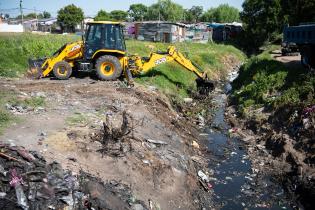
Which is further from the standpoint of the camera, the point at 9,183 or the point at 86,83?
the point at 86,83

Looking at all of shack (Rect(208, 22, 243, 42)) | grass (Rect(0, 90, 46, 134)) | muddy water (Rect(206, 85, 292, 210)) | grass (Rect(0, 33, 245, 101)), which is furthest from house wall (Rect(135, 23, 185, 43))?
grass (Rect(0, 90, 46, 134))

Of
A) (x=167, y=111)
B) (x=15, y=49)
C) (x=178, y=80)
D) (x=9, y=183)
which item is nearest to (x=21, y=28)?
(x=15, y=49)

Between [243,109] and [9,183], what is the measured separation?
11.5m

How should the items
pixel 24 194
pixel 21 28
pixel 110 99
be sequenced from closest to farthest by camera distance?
pixel 24 194 → pixel 110 99 → pixel 21 28

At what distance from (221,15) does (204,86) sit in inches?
3510

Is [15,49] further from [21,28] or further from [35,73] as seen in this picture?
[21,28]

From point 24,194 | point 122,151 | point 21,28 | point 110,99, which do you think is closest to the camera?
point 24,194

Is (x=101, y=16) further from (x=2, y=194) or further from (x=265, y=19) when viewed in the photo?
(x=2, y=194)

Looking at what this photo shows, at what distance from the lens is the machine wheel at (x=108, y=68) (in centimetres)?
1550

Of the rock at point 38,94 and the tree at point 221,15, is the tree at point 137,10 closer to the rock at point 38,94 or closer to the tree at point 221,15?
the tree at point 221,15

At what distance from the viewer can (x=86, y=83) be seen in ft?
50.5

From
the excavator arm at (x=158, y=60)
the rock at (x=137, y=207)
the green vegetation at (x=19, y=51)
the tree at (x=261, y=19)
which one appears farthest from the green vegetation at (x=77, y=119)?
the tree at (x=261, y=19)

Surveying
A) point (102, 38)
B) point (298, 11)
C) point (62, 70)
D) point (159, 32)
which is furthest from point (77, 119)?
point (159, 32)

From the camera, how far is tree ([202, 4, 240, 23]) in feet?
339
